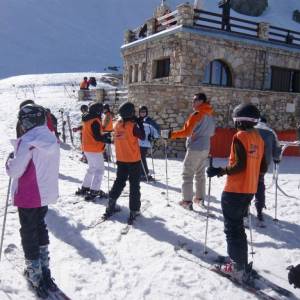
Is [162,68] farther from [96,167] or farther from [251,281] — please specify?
[251,281]

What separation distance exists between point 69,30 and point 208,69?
54.1 metres

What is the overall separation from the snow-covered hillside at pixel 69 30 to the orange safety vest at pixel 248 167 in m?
50.5

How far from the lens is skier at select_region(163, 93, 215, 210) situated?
6.18 metres

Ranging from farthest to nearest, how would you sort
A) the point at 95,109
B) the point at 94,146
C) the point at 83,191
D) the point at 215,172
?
1. the point at 83,191
2. the point at 94,146
3. the point at 95,109
4. the point at 215,172

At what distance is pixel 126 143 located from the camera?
5777 millimetres

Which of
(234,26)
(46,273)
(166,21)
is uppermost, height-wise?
(166,21)

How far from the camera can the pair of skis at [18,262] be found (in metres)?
3.76

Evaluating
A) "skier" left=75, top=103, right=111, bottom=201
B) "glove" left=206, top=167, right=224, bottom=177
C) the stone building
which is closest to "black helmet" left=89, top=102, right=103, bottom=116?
"skier" left=75, top=103, right=111, bottom=201

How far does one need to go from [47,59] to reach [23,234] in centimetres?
5671

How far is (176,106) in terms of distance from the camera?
1447 centimetres

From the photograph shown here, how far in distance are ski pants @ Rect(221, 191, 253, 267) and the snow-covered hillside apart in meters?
50.6

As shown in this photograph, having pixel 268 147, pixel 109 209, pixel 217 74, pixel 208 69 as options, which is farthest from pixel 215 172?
pixel 217 74

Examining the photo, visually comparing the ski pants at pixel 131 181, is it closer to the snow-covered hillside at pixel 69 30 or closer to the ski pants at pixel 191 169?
the ski pants at pixel 191 169

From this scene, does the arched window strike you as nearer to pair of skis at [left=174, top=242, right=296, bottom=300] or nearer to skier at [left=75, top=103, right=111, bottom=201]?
skier at [left=75, top=103, right=111, bottom=201]
